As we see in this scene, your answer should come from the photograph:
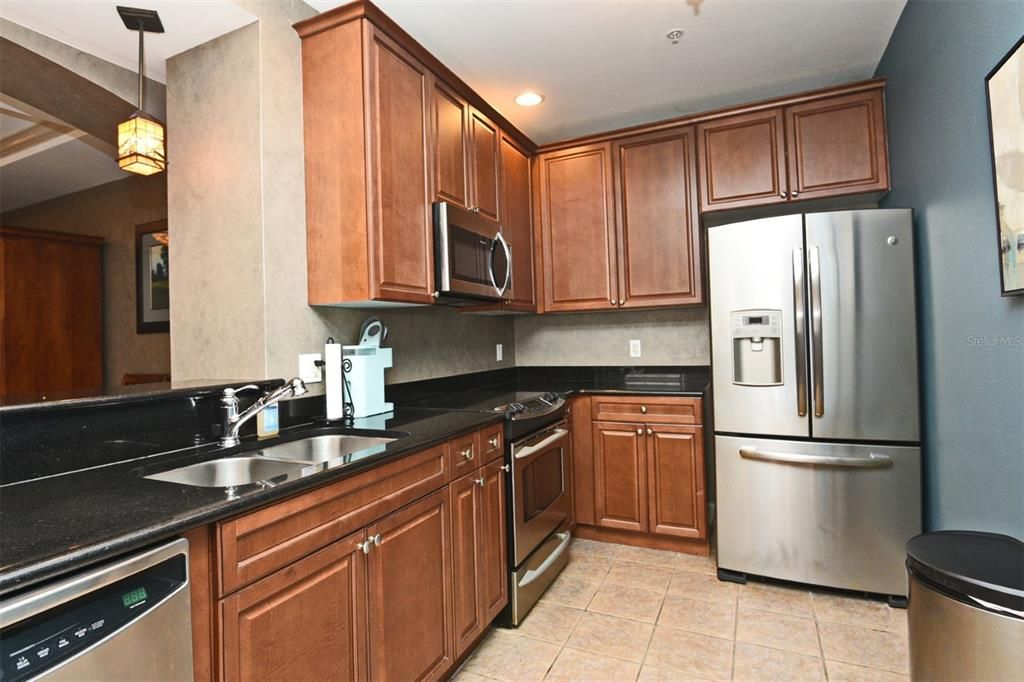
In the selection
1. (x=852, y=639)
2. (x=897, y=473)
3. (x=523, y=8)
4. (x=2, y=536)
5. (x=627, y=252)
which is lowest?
(x=852, y=639)

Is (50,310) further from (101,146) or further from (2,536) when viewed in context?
(2,536)

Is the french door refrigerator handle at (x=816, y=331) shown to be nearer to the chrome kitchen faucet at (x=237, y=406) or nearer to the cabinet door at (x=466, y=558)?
the cabinet door at (x=466, y=558)

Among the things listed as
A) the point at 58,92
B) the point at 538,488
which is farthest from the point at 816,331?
the point at 58,92

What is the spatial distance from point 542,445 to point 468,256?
3.30 ft

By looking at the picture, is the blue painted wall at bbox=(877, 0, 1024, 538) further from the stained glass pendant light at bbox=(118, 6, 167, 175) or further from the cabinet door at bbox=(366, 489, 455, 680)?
the stained glass pendant light at bbox=(118, 6, 167, 175)

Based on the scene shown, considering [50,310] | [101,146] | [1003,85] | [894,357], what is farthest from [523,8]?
[50,310]

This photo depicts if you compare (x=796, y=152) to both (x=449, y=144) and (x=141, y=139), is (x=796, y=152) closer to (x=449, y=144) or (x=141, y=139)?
(x=449, y=144)

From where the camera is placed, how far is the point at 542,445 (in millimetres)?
2588

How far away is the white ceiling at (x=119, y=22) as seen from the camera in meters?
1.80

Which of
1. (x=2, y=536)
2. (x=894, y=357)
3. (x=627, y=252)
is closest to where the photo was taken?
(x=2, y=536)

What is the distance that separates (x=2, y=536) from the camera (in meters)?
0.91

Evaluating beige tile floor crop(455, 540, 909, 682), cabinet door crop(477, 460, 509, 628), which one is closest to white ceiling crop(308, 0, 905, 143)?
cabinet door crop(477, 460, 509, 628)

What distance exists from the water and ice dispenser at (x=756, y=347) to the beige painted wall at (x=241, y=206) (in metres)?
1.94

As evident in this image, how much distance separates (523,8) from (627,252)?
5.11 feet
